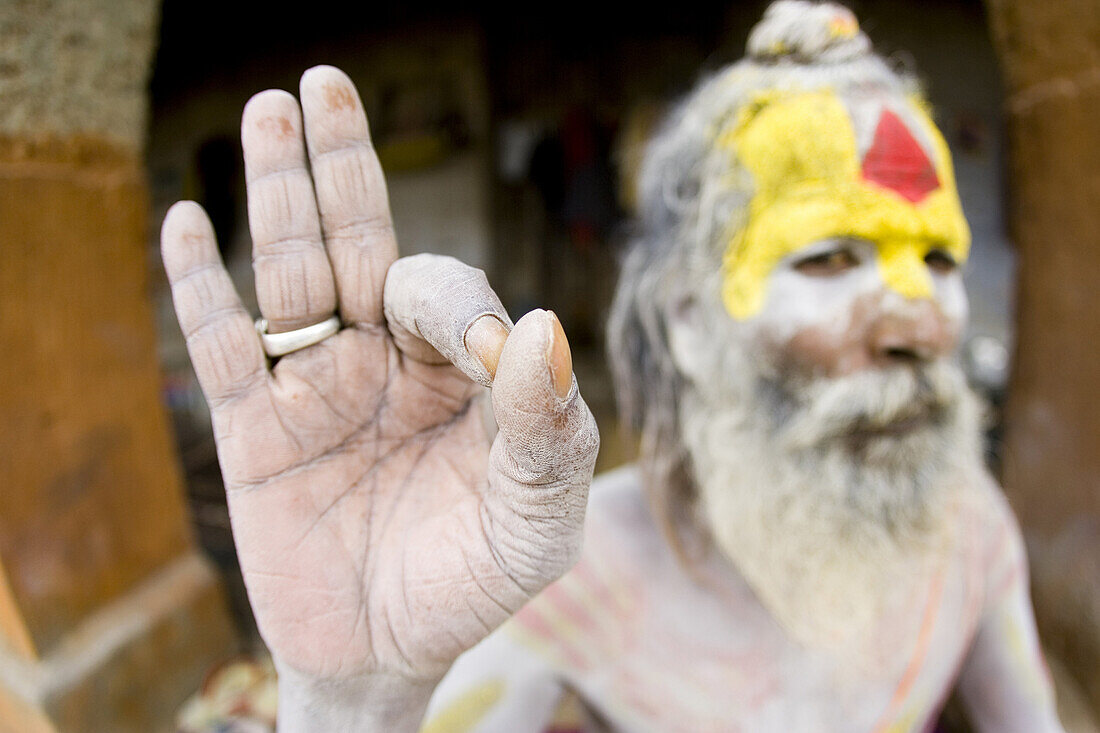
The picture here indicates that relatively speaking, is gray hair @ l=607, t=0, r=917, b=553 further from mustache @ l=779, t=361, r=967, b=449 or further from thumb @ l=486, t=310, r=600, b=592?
thumb @ l=486, t=310, r=600, b=592

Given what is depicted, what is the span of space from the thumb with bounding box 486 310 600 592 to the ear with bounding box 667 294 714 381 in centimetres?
58

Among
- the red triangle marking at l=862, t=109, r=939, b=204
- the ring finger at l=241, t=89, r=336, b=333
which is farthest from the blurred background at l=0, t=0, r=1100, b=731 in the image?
the ring finger at l=241, t=89, r=336, b=333

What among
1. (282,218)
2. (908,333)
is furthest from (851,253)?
(282,218)

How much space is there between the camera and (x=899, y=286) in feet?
2.98

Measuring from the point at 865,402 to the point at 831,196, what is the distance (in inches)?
12.5

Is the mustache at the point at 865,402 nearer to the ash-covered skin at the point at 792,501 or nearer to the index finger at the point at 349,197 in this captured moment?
the ash-covered skin at the point at 792,501

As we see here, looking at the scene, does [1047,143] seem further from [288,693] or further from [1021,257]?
[288,693]

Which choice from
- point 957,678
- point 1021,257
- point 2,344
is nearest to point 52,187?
point 2,344

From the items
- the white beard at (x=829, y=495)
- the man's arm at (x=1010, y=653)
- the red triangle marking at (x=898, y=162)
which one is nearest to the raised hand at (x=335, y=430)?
the white beard at (x=829, y=495)

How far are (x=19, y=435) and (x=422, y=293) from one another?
120 cm

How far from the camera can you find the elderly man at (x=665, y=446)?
617mm

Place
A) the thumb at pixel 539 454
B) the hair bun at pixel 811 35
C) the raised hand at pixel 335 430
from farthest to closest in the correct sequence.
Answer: the hair bun at pixel 811 35 → the raised hand at pixel 335 430 → the thumb at pixel 539 454

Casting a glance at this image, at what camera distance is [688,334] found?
1103 millimetres

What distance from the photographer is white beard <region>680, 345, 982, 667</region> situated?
976mm
